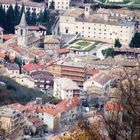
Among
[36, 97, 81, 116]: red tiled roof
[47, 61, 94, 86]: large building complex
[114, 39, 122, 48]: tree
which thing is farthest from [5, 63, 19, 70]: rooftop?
[114, 39, 122, 48]: tree

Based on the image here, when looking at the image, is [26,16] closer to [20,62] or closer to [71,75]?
[20,62]

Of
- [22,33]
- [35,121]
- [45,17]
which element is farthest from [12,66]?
[45,17]

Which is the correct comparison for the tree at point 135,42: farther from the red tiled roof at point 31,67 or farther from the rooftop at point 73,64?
the red tiled roof at point 31,67

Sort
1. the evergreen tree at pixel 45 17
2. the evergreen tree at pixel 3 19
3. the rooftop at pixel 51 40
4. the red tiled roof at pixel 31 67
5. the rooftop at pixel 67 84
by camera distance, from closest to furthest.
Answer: the rooftop at pixel 67 84 < the red tiled roof at pixel 31 67 < the rooftop at pixel 51 40 < the evergreen tree at pixel 3 19 < the evergreen tree at pixel 45 17

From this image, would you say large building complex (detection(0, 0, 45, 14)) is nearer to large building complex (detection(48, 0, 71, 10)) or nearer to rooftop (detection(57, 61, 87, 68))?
large building complex (detection(48, 0, 71, 10))

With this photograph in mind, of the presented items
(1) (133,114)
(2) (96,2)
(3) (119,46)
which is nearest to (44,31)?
(3) (119,46)

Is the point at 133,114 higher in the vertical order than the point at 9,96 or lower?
higher

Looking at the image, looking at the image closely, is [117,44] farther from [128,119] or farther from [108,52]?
[128,119]

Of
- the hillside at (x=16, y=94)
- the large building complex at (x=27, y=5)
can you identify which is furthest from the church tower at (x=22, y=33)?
the hillside at (x=16, y=94)
